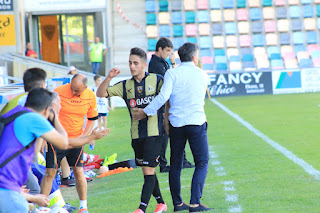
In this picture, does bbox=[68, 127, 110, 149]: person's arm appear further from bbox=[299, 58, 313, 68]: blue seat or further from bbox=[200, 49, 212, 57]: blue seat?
bbox=[299, 58, 313, 68]: blue seat

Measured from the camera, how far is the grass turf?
259 inches

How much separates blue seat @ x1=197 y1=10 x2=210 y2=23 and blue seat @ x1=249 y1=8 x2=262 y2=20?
2.24m

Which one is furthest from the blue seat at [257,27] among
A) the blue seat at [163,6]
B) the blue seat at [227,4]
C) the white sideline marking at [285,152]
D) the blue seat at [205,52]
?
the white sideline marking at [285,152]

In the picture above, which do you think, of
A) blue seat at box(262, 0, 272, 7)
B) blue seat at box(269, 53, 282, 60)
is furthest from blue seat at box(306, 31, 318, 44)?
blue seat at box(262, 0, 272, 7)

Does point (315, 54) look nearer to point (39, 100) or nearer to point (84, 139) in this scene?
point (84, 139)

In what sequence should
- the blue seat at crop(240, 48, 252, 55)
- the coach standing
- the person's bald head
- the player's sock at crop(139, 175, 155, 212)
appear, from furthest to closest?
the blue seat at crop(240, 48, 252, 55)
the coach standing
the person's bald head
the player's sock at crop(139, 175, 155, 212)

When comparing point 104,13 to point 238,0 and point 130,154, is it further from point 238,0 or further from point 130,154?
point 130,154

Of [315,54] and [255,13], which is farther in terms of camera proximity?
[255,13]

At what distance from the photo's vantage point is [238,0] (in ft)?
94.8

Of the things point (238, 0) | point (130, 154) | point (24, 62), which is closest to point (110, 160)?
point (130, 154)

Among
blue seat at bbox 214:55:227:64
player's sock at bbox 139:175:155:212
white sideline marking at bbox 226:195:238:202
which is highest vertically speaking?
blue seat at bbox 214:55:227:64

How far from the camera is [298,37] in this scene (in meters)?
28.5

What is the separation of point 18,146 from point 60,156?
2664 millimetres

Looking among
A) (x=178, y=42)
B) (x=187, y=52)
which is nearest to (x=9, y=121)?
(x=187, y=52)
